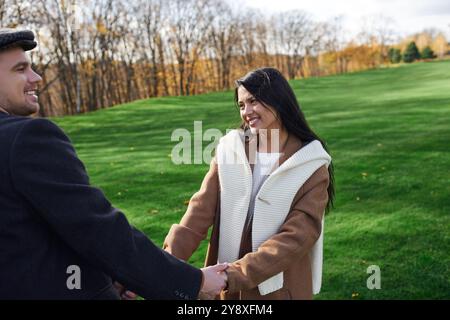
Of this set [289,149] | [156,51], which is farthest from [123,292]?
[156,51]

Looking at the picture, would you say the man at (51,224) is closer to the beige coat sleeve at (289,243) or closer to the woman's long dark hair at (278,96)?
the beige coat sleeve at (289,243)

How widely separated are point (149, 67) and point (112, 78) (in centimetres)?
417

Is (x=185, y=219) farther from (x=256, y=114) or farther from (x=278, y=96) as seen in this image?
(x=278, y=96)

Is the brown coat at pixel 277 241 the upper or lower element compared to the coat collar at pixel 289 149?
lower

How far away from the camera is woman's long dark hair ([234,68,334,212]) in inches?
95.0

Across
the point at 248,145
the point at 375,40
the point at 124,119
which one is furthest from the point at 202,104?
the point at 375,40

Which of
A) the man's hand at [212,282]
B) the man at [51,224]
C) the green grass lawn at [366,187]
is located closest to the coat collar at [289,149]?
the green grass lawn at [366,187]

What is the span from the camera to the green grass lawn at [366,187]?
4801mm

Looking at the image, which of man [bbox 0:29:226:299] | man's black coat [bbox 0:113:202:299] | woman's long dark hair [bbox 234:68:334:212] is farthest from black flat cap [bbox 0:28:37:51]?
woman's long dark hair [bbox 234:68:334:212]

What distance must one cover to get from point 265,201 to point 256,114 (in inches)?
17.5

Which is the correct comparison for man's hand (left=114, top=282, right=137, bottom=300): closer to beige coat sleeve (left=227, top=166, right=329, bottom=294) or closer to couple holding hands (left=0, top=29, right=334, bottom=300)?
couple holding hands (left=0, top=29, right=334, bottom=300)

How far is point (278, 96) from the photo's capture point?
2.42 m

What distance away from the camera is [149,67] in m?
42.1

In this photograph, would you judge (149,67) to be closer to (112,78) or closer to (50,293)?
(112,78)
